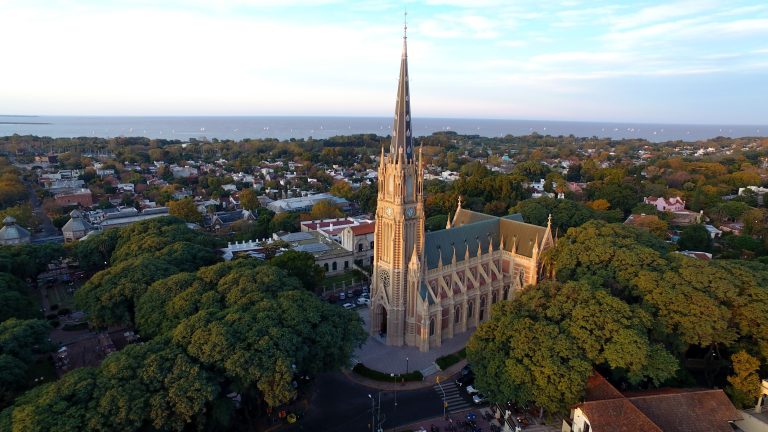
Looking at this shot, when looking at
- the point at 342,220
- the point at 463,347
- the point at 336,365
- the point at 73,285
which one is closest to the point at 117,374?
the point at 336,365

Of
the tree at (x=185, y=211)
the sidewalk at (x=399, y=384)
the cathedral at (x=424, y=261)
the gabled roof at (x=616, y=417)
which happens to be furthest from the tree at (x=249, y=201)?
the gabled roof at (x=616, y=417)

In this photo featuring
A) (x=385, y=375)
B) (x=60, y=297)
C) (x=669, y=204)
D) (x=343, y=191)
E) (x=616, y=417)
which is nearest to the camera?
(x=616, y=417)

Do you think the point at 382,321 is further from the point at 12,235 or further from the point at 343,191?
the point at 343,191

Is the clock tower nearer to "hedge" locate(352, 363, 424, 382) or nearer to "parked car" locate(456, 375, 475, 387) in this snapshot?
"hedge" locate(352, 363, 424, 382)

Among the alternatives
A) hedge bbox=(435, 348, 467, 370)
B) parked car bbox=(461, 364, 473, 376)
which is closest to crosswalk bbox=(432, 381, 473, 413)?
parked car bbox=(461, 364, 473, 376)

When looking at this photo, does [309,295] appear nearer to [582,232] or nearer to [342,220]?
[582,232]

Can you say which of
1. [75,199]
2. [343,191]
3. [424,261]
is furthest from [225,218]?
[424,261]
